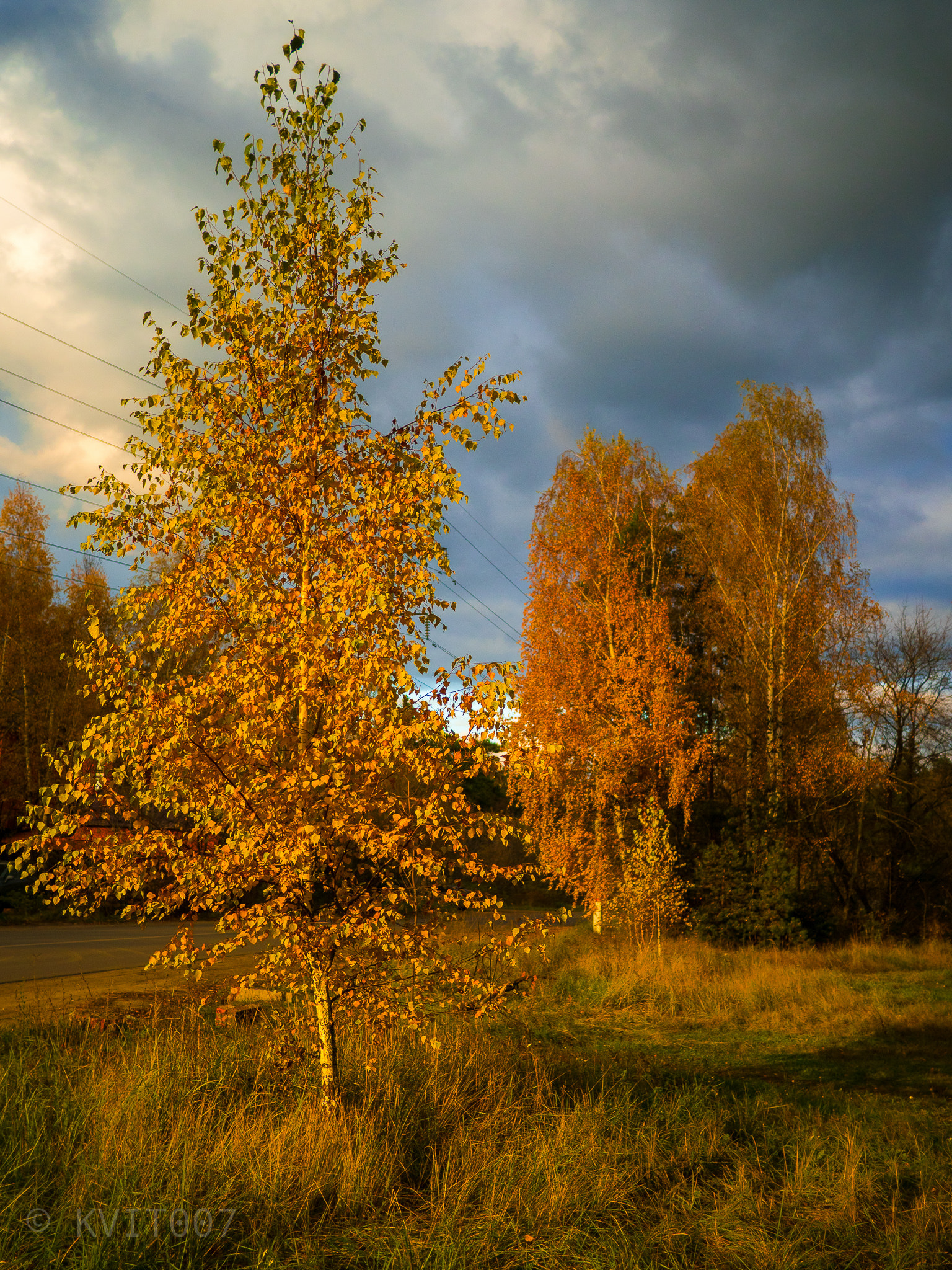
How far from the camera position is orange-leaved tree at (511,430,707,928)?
693 inches

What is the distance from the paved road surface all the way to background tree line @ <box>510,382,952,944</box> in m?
3.74

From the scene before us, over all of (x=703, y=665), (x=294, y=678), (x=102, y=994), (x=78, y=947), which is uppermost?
(x=703, y=665)

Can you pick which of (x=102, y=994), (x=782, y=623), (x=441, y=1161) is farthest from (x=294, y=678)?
(x=782, y=623)

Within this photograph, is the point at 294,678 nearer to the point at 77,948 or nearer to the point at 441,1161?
the point at 441,1161

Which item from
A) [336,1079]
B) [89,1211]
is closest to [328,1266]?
[89,1211]

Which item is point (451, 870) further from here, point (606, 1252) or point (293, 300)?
point (293, 300)

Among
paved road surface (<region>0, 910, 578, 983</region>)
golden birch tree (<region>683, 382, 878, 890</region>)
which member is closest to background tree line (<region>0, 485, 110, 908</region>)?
paved road surface (<region>0, 910, 578, 983</region>)

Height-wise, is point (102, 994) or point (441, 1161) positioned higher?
point (441, 1161)

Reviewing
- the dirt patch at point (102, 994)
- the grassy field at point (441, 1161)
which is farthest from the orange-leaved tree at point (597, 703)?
the grassy field at point (441, 1161)

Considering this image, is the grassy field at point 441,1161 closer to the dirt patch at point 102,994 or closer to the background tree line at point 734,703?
the dirt patch at point 102,994

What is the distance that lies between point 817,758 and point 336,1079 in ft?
51.5

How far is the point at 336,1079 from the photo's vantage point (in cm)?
490

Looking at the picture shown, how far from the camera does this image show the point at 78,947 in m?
15.1

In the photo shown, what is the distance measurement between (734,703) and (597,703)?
5277mm
